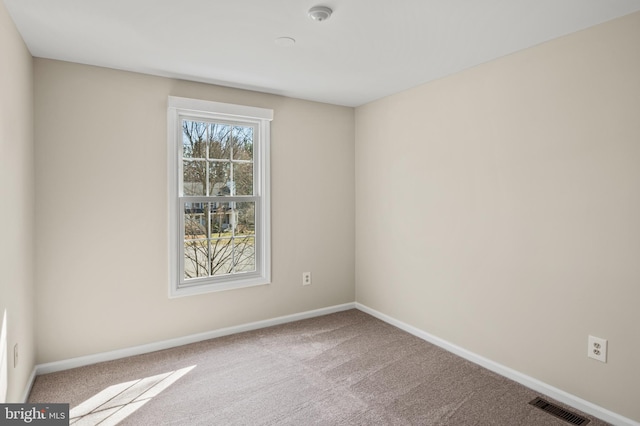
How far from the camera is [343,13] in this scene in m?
2.07

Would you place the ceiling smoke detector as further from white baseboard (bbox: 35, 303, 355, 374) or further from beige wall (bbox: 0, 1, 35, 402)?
white baseboard (bbox: 35, 303, 355, 374)

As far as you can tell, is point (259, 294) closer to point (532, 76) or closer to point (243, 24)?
point (243, 24)

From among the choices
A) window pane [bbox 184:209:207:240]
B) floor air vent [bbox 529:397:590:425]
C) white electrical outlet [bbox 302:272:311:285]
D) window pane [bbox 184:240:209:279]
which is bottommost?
floor air vent [bbox 529:397:590:425]

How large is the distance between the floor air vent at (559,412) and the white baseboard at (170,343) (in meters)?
2.15

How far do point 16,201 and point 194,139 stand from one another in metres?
1.48

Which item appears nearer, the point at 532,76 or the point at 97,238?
the point at 532,76

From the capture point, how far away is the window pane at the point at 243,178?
11.9ft

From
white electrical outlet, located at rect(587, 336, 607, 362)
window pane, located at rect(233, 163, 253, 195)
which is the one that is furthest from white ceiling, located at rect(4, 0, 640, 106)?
white electrical outlet, located at rect(587, 336, 607, 362)

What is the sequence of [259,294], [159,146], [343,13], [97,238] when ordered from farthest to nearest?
[259,294], [159,146], [97,238], [343,13]

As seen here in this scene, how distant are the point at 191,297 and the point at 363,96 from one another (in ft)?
8.23

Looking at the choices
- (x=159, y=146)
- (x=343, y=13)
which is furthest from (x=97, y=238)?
(x=343, y=13)

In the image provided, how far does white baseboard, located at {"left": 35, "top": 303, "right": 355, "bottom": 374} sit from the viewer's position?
2814 mm

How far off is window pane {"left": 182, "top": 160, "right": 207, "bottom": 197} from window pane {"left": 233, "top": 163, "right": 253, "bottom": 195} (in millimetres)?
299

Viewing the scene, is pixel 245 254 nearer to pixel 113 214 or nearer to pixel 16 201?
pixel 113 214
